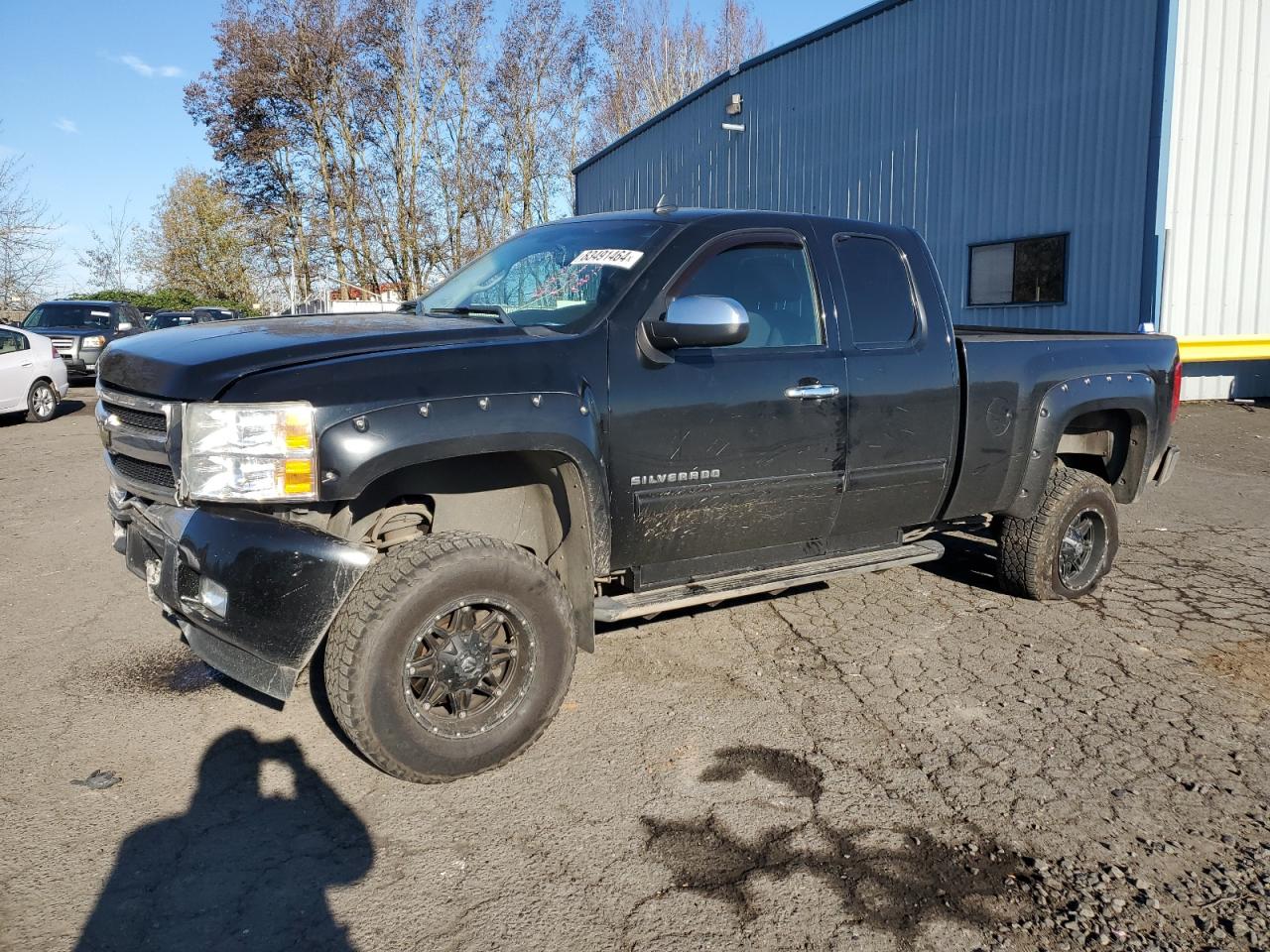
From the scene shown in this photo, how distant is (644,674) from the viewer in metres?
4.46

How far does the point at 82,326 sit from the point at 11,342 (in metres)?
7.10

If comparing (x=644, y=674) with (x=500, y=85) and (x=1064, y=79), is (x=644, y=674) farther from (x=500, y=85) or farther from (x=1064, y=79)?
(x=500, y=85)

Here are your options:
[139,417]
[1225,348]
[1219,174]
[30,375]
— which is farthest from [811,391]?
[30,375]

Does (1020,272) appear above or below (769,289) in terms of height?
above

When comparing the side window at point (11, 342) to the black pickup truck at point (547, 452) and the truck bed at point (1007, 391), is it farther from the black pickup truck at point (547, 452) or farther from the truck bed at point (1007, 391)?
the truck bed at point (1007, 391)

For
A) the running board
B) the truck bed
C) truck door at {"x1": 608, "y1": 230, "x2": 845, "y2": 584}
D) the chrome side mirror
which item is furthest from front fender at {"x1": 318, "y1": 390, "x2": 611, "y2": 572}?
the truck bed

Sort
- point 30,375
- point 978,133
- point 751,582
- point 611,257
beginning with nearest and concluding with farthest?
1. point 611,257
2. point 751,582
3. point 30,375
4. point 978,133

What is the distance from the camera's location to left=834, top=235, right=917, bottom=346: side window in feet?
14.8

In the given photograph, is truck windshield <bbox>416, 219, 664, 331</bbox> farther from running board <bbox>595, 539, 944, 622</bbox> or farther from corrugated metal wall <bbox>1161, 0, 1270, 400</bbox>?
corrugated metal wall <bbox>1161, 0, 1270, 400</bbox>

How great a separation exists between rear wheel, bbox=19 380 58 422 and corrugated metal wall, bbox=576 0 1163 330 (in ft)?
43.3

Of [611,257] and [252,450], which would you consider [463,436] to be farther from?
[611,257]

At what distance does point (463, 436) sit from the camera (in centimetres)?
328

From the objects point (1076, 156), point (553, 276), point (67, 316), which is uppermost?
point (1076, 156)

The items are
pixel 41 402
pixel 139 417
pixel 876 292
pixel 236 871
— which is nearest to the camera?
pixel 236 871
